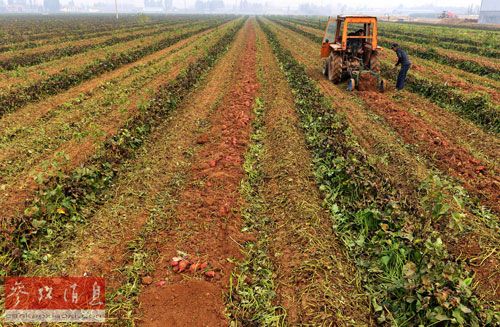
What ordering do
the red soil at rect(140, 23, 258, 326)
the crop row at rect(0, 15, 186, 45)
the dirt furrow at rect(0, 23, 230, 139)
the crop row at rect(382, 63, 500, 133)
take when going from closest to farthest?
the red soil at rect(140, 23, 258, 326)
the dirt furrow at rect(0, 23, 230, 139)
the crop row at rect(382, 63, 500, 133)
the crop row at rect(0, 15, 186, 45)

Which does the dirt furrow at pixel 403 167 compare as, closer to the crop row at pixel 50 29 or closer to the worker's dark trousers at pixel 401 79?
the worker's dark trousers at pixel 401 79

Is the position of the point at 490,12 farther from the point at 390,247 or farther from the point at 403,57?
the point at 390,247

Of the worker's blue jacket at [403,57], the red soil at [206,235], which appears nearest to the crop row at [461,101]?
the worker's blue jacket at [403,57]

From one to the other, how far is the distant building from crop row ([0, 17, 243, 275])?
386 feet

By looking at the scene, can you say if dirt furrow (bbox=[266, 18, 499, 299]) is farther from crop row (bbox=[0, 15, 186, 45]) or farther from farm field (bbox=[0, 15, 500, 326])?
crop row (bbox=[0, 15, 186, 45])

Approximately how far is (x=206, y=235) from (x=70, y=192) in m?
2.68

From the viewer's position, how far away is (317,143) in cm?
792

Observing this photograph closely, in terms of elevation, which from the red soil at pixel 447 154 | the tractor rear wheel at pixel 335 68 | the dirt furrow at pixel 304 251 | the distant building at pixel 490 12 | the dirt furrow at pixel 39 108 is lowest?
the dirt furrow at pixel 304 251

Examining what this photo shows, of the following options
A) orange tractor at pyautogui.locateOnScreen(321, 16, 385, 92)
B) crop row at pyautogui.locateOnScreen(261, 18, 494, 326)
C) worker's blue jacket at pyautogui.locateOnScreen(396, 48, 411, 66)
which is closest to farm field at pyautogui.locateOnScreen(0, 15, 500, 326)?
crop row at pyautogui.locateOnScreen(261, 18, 494, 326)

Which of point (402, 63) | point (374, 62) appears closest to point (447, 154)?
point (402, 63)

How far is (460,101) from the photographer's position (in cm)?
1093

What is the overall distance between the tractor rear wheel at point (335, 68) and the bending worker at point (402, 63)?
208 cm

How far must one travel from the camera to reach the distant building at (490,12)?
93106 millimetres

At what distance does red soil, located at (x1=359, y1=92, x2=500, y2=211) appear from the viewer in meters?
6.22
